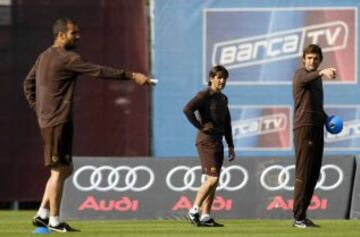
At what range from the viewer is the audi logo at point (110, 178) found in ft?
57.4

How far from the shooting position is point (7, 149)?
20578 mm

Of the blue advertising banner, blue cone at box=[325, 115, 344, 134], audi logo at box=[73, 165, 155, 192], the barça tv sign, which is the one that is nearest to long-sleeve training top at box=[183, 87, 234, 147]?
blue cone at box=[325, 115, 344, 134]

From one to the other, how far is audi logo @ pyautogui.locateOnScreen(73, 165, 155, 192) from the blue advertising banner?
3.34 metres

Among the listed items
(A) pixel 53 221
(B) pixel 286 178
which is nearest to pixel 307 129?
(A) pixel 53 221

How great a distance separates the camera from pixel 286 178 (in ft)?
57.0

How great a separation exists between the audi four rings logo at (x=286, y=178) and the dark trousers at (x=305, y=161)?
4.46 meters

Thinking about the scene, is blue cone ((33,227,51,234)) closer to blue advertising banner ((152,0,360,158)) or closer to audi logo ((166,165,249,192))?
audi logo ((166,165,249,192))

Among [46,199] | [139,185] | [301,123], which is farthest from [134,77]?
[139,185]

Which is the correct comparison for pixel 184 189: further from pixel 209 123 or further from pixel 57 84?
pixel 57 84

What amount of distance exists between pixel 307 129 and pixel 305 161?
Result: 0.36 m

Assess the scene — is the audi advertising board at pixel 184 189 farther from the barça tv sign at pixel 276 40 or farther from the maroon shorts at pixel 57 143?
the maroon shorts at pixel 57 143

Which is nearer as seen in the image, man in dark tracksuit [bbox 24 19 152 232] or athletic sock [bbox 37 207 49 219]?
man in dark tracksuit [bbox 24 19 152 232]

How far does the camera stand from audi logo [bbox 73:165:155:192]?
1750 centimetres

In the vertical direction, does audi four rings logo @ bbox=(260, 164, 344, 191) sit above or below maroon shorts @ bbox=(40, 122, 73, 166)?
below
